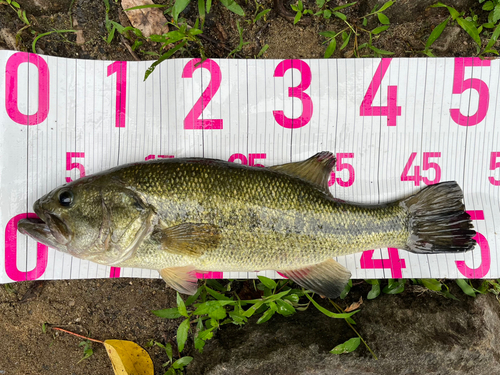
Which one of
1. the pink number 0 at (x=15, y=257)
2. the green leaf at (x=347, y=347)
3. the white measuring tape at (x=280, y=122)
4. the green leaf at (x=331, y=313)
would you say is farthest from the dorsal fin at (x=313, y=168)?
the pink number 0 at (x=15, y=257)

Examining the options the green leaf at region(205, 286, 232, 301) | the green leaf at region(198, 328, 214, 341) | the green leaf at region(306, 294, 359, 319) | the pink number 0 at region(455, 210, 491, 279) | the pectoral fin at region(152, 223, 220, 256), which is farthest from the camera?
the pink number 0 at region(455, 210, 491, 279)

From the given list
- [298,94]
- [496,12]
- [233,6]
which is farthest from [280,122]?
[496,12]

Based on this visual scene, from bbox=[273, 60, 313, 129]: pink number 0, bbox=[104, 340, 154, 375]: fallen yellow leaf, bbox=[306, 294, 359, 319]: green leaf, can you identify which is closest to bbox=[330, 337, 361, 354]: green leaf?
bbox=[306, 294, 359, 319]: green leaf

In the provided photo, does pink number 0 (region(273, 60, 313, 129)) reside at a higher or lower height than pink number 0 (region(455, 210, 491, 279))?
higher

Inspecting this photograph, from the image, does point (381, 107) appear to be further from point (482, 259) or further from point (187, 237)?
point (187, 237)

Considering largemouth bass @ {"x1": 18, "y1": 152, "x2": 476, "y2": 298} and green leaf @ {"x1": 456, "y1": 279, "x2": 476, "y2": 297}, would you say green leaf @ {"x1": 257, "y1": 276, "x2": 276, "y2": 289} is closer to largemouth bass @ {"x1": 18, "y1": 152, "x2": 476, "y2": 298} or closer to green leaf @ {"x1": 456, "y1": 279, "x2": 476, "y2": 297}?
largemouth bass @ {"x1": 18, "y1": 152, "x2": 476, "y2": 298}

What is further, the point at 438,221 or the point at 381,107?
the point at 381,107

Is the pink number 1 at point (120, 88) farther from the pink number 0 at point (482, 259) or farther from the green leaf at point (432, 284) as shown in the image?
the pink number 0 at point (482, 259)
